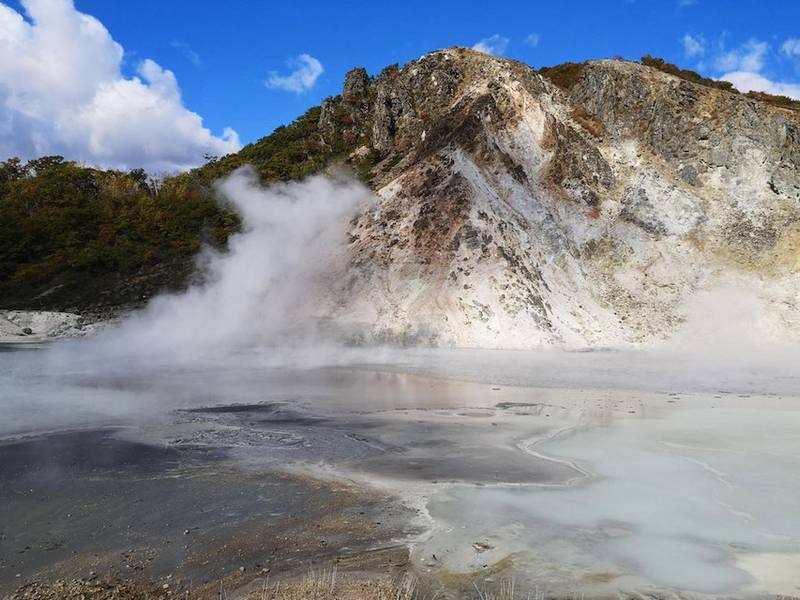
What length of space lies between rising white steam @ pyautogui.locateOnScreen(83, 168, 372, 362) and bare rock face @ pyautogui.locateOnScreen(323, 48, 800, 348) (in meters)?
1.40

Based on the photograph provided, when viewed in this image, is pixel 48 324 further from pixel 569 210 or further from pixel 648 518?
pixel 648 518

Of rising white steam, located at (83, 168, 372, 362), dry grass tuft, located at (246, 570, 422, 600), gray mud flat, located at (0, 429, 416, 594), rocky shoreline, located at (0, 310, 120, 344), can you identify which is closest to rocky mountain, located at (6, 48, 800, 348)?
rocky shoreline, located at (0, 310, 120, 344)

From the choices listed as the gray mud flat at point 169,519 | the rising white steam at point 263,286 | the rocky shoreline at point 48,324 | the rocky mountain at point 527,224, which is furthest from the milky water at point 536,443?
the rocky shoreline at point 48,324

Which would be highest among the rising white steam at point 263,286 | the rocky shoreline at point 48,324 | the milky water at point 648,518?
the rising white steam at point 263,286

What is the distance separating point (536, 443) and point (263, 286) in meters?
17.4

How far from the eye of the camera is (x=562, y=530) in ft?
20.3

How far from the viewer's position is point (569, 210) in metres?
26.7

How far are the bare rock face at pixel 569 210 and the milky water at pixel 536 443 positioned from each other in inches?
162

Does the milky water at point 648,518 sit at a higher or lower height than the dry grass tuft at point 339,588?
higher

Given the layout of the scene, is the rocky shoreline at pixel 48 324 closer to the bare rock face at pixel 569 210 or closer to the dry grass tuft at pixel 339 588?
the bare rock face at pixel 569 210

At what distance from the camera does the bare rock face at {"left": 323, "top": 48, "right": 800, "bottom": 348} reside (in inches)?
882

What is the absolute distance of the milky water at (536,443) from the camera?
5.58m

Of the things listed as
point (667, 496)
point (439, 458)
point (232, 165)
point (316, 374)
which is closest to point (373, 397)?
point (316, 374)

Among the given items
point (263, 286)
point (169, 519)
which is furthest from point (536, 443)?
point (263, 286)
